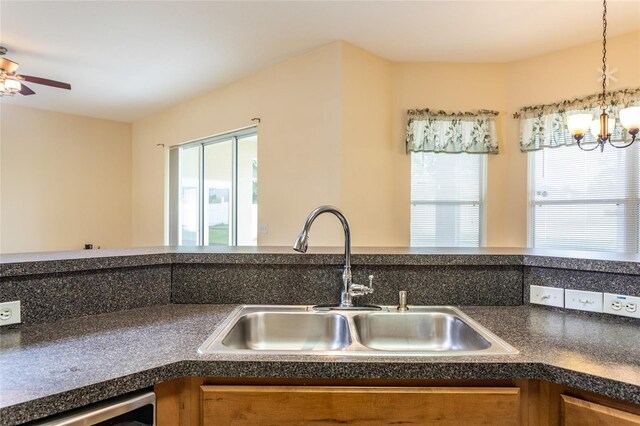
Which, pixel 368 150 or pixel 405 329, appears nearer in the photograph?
pixel 405 329

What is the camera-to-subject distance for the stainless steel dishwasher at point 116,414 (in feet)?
2.32

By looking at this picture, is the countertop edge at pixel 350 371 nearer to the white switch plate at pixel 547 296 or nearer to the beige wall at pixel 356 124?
the white switch plate at pixel 547 296

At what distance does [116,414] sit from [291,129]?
10.6ft

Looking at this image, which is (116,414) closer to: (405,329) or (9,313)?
(9,313)

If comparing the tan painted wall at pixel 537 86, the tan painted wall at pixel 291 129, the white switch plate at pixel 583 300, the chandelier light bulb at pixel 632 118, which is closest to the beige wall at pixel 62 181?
the tan painted wall at pixel 291 129

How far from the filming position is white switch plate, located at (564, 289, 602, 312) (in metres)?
1.21

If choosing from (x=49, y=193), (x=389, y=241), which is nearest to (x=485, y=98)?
(x=389, y=241)

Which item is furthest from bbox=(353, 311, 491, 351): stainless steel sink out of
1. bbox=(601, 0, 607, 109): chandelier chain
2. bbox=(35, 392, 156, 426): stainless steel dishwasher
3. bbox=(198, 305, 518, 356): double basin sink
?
bbox=(601, 0, 607, 109): chandelier chain

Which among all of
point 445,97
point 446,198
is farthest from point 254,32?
point 446,198

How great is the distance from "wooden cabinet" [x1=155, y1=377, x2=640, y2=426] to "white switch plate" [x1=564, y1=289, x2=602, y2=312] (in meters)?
0.53

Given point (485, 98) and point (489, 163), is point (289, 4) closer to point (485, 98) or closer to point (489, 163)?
point (485, 98)

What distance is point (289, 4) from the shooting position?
2.76m

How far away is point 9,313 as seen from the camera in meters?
1.07

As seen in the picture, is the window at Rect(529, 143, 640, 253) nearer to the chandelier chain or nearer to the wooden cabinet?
the chandelier chain
